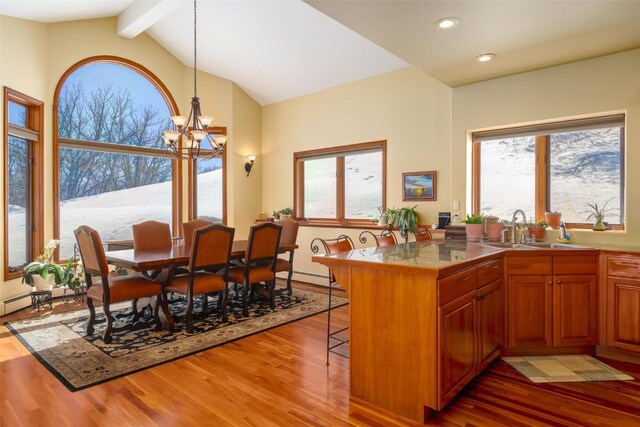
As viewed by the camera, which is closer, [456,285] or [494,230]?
[456,285]

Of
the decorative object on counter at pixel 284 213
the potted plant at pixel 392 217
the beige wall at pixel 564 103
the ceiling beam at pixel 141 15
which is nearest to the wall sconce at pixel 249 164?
the decorative object on counter at pixel 284 213

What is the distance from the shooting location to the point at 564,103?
361 centimetres

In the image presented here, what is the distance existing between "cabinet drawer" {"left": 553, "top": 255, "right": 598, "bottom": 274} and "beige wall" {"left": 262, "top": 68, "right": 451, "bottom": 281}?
5.70ft

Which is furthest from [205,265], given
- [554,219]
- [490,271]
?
[554,219]

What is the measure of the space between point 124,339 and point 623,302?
4234 mm

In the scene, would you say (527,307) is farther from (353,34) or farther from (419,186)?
(353,34)

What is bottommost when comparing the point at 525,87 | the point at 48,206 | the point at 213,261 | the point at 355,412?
the point at 355,412

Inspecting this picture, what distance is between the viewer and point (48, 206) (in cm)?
490

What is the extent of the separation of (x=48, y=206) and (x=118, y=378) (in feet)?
10.8

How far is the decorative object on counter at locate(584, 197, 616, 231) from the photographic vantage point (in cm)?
352

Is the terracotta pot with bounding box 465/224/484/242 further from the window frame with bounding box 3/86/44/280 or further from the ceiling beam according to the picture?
the window frame with bounding box 3/86/44/280

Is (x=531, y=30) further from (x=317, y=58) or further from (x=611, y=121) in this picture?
(x=317, y=58)

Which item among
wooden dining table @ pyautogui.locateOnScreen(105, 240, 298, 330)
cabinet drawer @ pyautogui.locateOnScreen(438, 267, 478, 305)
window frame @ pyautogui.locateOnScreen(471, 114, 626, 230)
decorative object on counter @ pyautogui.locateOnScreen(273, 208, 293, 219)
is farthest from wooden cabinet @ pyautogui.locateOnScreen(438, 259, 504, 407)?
decorative object on counter @ pyautogui.locateOnScreen(273, 208, 293, 219)

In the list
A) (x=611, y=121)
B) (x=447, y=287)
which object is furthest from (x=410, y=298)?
(x=611, y=121)
